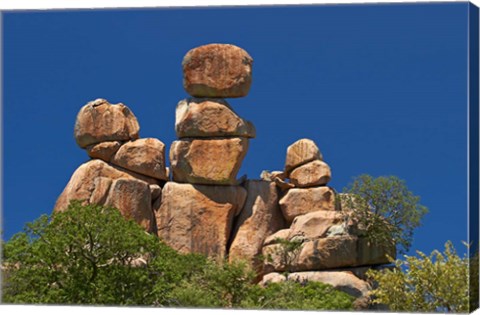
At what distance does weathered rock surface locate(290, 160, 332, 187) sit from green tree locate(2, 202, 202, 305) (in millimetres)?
7268

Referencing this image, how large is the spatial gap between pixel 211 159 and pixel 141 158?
72.8 inches

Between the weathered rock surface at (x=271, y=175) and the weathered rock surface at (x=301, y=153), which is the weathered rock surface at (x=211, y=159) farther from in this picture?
the weathered rock surface at (x=271, y=175)

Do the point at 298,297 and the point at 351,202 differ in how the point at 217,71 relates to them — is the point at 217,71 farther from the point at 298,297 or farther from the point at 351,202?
the point at 298,297

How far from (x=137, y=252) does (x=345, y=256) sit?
678 cm

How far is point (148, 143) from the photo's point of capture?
31422 millimetres

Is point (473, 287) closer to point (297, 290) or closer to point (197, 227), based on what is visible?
point (297, 290)

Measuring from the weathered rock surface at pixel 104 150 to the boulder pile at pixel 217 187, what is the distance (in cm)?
3

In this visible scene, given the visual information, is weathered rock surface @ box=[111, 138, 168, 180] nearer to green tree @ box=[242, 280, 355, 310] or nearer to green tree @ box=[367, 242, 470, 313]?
green tree @ box=[242, 280, 355, 310]

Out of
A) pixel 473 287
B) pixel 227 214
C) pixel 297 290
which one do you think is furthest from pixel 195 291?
pixel 227 214

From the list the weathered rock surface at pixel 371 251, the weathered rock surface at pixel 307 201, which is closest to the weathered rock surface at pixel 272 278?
the weathered rock surface at pixel 371 251

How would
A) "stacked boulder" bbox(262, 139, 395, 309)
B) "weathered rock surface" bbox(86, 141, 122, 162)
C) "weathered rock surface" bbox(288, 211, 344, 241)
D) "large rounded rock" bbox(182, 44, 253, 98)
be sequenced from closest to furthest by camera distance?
"stacked boulder" bbox(262, 139, 395, 309), "weathered rock surface" bbox(288, 211, 344, 241), "large rounded rock" bbox(182, 44, 253, 98), "weathered rock surface" bbox(86, 141, 122, 162)

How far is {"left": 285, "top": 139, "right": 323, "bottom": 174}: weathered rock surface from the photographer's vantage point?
3139 cm

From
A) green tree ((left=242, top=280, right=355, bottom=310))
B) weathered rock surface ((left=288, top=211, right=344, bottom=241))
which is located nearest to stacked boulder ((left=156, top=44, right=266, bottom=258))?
weathered rock surface ((left=288, top=211, right=344, bottom=241))

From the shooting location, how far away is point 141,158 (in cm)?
3119
